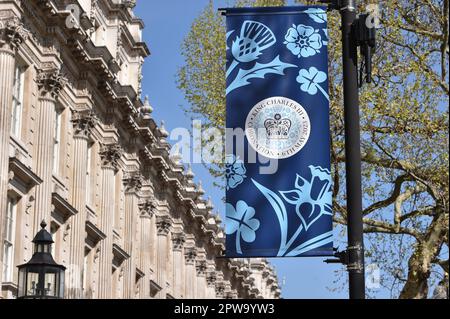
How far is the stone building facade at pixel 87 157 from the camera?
112ft

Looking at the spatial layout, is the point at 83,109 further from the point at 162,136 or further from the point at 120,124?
the point at 162,136

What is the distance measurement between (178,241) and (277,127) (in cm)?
4978

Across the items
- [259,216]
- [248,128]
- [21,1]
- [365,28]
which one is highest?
[21,1]

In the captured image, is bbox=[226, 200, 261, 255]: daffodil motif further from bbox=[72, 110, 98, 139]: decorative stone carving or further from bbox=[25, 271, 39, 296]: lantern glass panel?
bbox=[72, 110, 98, 139]: decorative stone carving

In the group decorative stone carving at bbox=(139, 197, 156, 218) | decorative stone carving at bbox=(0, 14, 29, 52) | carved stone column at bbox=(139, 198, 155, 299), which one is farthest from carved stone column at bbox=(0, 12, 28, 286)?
carved stone column at bbox=(139, 198, 155, 299)

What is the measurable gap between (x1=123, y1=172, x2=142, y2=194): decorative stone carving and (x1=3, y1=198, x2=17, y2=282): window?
15360 millimetres

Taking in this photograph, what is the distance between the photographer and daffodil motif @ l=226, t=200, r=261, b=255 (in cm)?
1188

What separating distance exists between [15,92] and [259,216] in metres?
24.6

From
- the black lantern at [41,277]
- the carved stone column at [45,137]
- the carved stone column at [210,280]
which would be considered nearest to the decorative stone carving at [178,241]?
the carved stone column at [210,280]

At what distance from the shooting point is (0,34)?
33031 mm

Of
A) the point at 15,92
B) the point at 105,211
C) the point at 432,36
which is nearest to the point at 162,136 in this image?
the point at 105,211

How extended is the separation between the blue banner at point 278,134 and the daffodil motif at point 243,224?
11 mm

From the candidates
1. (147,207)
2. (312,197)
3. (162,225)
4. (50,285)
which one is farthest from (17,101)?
(312,197)

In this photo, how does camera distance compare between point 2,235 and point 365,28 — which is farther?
point 2,235
